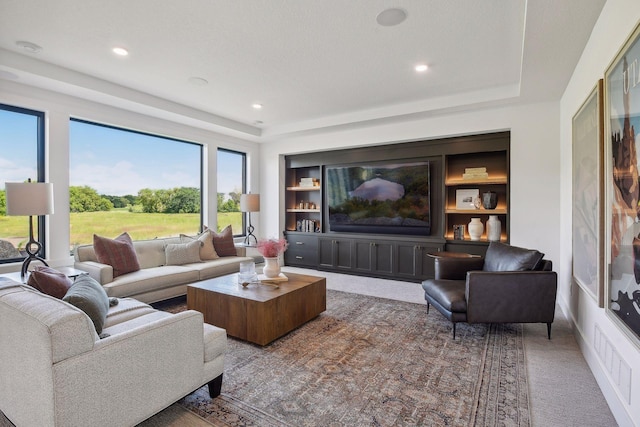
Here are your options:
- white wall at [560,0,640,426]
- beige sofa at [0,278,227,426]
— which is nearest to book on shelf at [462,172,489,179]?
white wall at [560,0,640,426]

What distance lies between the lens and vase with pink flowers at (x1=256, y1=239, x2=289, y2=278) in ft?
10.9

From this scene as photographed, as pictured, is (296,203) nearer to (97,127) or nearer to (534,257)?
(97,127)

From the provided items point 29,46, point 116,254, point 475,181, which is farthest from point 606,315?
point 29,46

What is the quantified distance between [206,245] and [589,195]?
452cm

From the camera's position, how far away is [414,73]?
147 inches

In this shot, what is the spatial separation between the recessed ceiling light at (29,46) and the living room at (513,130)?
0.11 meters

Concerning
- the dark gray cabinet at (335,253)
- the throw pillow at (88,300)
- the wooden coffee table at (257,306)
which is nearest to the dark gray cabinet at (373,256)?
the dark gray cabinet at (335,253)

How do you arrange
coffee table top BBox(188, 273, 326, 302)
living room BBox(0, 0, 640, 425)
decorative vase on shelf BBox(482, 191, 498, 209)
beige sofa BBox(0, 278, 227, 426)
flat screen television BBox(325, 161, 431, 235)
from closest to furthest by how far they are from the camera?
beige sofa BBox(0, 278, 227, 426)
living room BBox(0, 0, 640, 425)
coffee table top BBox(188, 273, 326, 302)
decorative vase on shelf BBox(482, 191, 498, 209)
flat screen television BBox(325, 161, 431, 235)

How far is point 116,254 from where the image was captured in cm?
377

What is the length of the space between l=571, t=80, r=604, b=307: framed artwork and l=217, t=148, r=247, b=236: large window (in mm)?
5237

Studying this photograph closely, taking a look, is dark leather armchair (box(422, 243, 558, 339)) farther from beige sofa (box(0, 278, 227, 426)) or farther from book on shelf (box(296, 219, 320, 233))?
book on shelf (box(296, 219, 320, 233))

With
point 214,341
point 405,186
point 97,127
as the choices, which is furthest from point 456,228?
point 97,127

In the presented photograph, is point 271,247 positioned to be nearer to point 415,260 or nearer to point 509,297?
point 509,297

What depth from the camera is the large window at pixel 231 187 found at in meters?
6.34
